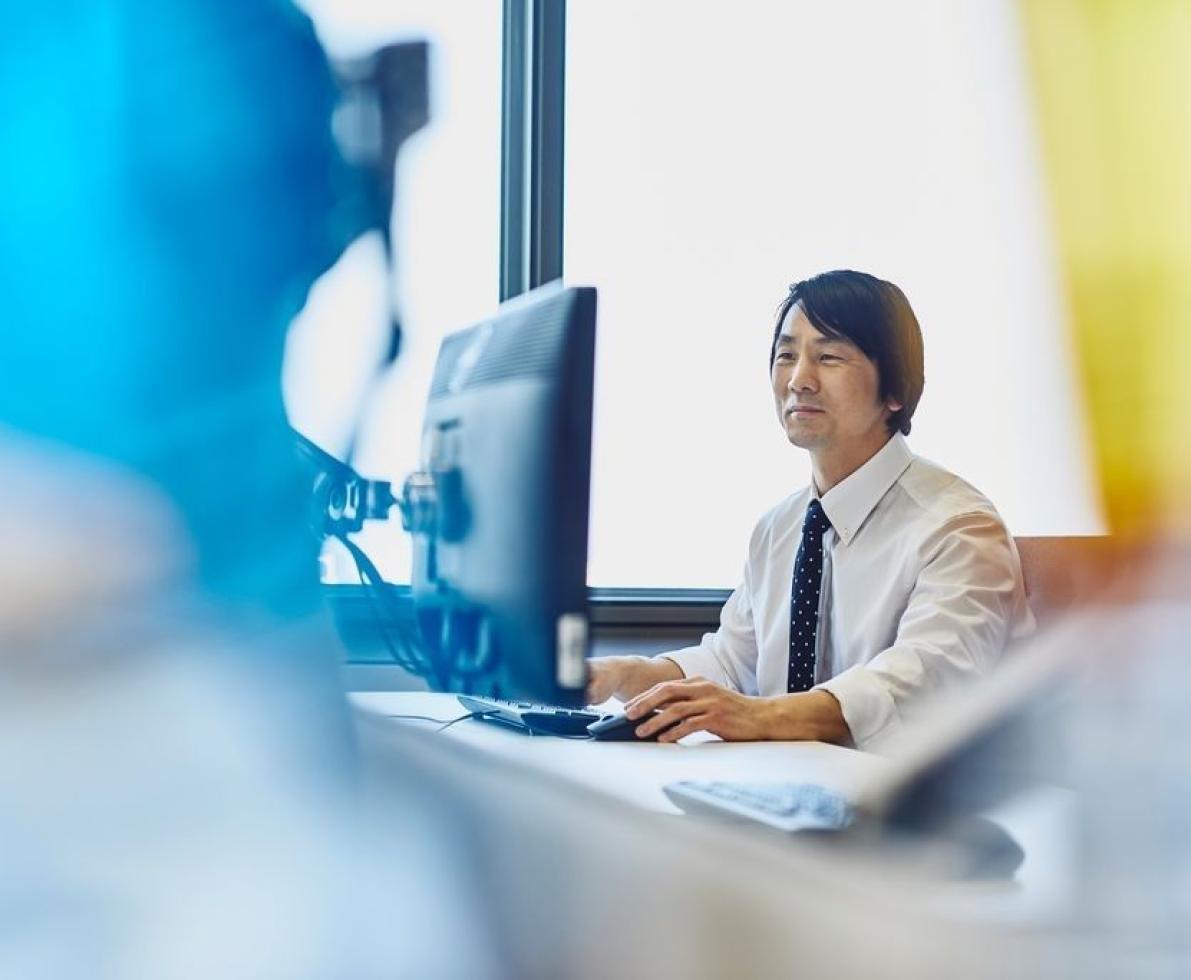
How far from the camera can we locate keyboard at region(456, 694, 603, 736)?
147 centimetres

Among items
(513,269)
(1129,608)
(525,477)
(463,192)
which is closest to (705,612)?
(513,269)

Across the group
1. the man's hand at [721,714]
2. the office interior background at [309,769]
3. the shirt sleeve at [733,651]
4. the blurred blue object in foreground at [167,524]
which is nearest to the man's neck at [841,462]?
the shirt sleeve at [733,651]

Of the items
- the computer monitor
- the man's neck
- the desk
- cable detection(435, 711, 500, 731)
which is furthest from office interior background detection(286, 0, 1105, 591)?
the desk


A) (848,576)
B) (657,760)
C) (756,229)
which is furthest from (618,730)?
(756,229)

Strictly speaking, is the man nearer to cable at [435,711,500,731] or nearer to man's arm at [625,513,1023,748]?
man's arm at [625,513,1023,748]

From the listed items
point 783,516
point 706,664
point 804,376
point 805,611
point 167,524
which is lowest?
point 706,664

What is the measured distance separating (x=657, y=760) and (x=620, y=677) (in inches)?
23.2

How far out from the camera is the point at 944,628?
5.95 feet

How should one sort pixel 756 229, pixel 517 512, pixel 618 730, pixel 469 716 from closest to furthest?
pixel 517 512, pixel 618 730, pixel 469 716, pixel 756 229

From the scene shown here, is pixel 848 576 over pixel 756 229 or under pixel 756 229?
under

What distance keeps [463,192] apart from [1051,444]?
4.88ft

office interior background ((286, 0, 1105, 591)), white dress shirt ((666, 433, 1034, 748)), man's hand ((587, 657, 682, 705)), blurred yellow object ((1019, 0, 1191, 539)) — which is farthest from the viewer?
office interior background ((286, 0, 1105, 591))

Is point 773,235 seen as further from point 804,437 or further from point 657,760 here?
point 657,760

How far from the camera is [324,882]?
1.60ft
